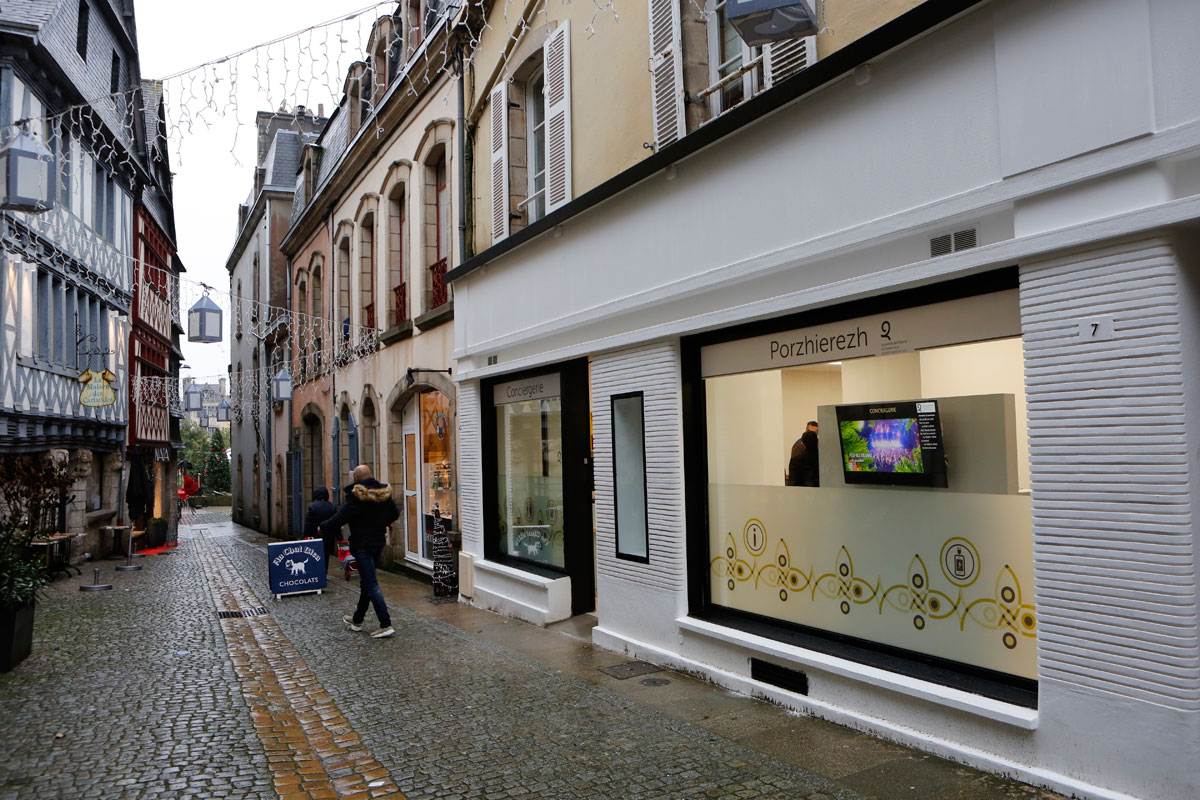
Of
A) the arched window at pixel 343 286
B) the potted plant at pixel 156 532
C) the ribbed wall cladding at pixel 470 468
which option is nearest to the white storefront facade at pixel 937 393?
the ribbed wall cladding at pixel 470 468

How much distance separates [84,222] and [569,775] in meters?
18.3

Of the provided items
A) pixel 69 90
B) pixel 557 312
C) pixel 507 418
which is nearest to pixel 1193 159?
pixel 557 312

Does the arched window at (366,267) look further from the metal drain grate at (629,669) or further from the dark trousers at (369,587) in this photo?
the metal drain grate at (629,669)

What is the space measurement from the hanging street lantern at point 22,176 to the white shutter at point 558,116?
5.58 m

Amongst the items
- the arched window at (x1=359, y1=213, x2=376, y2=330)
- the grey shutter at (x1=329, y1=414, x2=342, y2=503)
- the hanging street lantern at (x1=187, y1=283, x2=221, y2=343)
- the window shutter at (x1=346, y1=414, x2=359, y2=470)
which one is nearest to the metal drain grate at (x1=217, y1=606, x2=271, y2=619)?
the hanging street lantern at (x1=187, y1=283, x2=221, y2=343)

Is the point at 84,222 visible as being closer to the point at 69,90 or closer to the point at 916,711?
the point at 69,90

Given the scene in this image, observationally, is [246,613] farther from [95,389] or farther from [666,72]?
[95,389]

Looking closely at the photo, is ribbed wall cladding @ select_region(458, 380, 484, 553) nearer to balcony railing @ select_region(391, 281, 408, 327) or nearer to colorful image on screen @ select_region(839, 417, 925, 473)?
balcony railing @ select_region(391, 281, 408, 327)

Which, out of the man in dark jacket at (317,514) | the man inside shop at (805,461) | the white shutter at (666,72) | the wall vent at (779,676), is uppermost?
the white shutter at (666,72)

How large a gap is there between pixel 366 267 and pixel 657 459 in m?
11.9

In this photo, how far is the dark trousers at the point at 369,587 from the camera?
890cm

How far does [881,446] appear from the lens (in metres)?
5.66

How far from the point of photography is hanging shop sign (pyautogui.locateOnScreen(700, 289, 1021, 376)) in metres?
4.87

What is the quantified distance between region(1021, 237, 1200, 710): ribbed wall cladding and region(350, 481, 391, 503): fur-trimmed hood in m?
6.63
